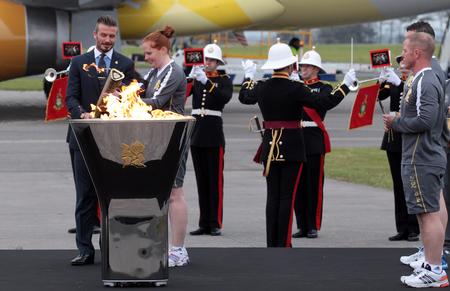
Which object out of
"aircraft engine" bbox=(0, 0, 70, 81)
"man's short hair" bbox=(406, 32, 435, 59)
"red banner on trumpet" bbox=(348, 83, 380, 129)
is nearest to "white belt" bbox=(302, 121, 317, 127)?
"red banner on trumpet" bbox=(348, 83, 380, 129)

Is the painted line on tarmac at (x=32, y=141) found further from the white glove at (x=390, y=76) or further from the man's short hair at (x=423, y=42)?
the man's short hair at (x=423, y=42)

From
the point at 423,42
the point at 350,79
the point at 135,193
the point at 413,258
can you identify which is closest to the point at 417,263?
the point at 413,258

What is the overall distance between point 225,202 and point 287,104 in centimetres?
365

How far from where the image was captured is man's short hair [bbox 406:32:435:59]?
7254 mm

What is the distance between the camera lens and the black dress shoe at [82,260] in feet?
26.2

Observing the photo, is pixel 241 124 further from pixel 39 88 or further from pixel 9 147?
pixel 39 88

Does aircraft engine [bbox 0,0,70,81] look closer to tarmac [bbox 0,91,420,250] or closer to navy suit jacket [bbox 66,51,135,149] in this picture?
tarmac [bbox 0,91,420,250]

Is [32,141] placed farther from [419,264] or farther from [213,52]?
[419,264]

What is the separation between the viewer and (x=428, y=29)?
7934 mm

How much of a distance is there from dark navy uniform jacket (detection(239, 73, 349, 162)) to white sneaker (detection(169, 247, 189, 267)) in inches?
53.9

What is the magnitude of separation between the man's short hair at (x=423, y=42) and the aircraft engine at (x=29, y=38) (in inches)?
563

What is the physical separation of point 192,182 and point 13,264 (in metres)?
6.30

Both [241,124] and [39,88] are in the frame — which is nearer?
[241,124]

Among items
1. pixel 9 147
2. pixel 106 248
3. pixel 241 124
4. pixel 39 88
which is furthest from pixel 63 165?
pixel 39 88
